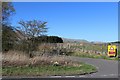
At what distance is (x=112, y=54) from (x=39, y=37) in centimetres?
1055

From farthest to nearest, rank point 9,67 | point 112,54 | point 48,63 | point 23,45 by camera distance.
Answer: point 112,54 → point 23,45 → point 48,63 → point 9,67

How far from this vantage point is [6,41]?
116ft

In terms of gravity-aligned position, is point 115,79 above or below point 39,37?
below

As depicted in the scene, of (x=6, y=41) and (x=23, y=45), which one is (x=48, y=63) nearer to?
(x=23, y=45)

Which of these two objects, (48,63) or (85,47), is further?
(85,47)

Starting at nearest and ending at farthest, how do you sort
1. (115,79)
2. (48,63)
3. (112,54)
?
(115,79)
(48,63)
(112,54)

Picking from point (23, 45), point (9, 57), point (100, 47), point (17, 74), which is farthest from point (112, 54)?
point (17, 74)

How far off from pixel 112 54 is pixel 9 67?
71.9 ft

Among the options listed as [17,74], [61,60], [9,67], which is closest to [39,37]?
[61,60]

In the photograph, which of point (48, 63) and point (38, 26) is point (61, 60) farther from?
point (38, 26)

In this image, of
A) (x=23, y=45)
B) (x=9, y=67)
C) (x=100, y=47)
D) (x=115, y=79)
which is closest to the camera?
(x=115, y=79)

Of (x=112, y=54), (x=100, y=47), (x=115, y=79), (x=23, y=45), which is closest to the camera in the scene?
(x=115, y=79)

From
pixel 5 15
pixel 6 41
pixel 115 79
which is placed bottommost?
pixel 115 79

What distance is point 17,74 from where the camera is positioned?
689 inches
